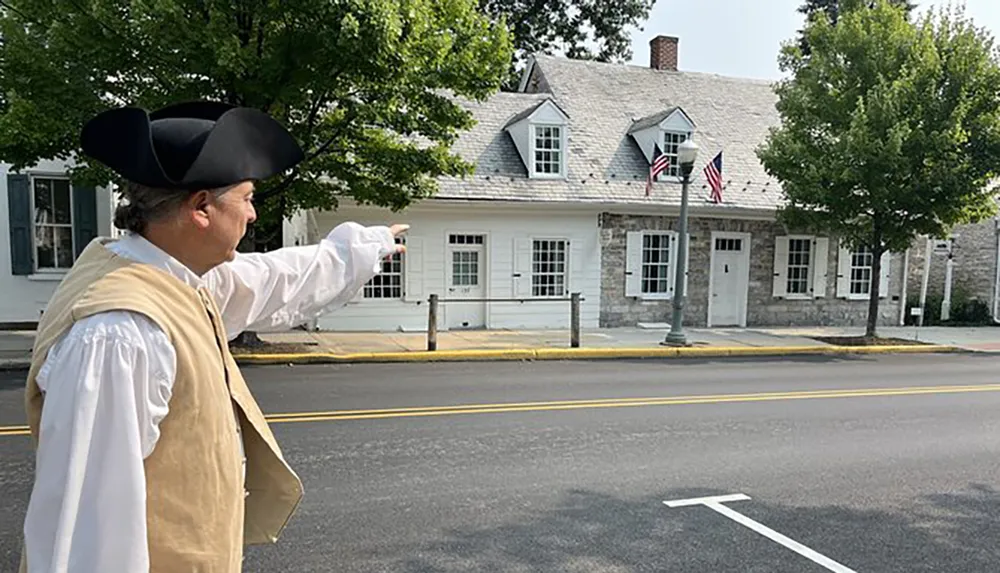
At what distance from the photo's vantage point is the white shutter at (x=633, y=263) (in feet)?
52.5

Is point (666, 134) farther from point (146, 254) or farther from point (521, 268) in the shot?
point (146, 254)

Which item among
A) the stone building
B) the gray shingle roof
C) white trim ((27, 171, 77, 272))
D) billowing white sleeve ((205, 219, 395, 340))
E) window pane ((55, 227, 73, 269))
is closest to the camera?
billowing white sleeve ((205, 219, 395, 340))

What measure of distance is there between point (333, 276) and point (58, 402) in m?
0.97

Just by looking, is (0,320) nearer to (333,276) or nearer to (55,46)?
(55,46)

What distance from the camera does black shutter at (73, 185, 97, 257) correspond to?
12242 millimetres

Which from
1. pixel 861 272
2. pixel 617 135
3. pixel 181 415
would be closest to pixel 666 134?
pixel 617 135

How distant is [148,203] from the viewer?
1488 millimetres

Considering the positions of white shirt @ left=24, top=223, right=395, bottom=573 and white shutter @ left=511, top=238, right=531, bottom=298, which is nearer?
white shirt @ left=24, top=223, right=395, bottom=573

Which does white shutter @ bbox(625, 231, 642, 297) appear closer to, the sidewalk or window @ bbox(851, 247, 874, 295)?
the sidewalk

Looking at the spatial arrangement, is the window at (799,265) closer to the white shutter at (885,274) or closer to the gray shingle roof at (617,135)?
the gray shingle roof at (617,135)

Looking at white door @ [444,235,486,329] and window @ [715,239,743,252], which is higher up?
window @ [715,239,743,252]

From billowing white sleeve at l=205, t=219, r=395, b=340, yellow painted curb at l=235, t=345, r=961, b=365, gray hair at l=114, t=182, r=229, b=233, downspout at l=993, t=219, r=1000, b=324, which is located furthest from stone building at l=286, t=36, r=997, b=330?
gray hair at l=114, t=182, r=229, b=233

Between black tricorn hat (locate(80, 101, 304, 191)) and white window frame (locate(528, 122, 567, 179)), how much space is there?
14.4 meters

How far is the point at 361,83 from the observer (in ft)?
32.1
